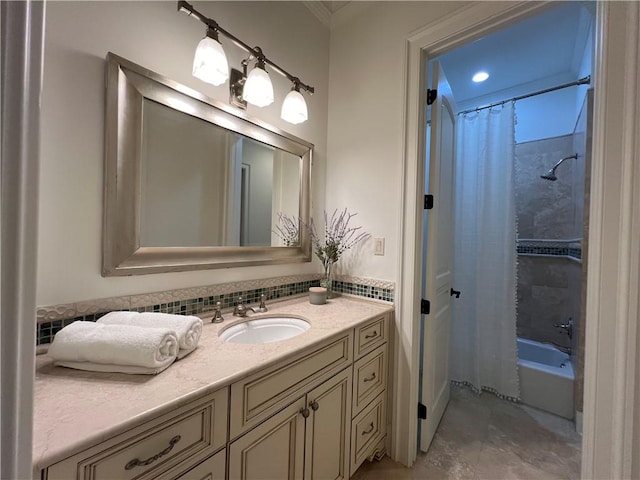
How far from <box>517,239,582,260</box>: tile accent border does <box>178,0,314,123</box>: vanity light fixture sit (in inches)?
96.9

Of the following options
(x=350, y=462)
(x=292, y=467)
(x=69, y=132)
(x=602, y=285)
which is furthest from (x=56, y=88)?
(x=602, y=285)

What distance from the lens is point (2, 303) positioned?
26 cm

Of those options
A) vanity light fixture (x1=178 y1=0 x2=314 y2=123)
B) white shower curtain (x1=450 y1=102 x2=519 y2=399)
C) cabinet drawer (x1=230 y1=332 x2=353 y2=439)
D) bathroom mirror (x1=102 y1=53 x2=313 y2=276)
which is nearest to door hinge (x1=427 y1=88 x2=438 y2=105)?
vanity light fixture (x1=178 y1=0 x2=314 y2=123)

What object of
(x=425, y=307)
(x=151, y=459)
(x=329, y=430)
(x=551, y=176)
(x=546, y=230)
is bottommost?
(x=329, y=430)

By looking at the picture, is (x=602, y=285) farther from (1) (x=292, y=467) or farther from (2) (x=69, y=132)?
(2) (x=69, y=132)

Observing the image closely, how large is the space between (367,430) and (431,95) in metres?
1.82

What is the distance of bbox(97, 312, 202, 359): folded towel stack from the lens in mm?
787

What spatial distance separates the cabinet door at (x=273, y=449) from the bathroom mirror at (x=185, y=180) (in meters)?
0.68

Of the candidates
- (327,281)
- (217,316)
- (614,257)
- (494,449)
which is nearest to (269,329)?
(217,316)

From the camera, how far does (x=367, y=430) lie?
1.31 m

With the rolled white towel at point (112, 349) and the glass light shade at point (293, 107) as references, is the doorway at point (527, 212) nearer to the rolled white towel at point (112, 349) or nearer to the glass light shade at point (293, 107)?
the glass light shade at point (293, 107)

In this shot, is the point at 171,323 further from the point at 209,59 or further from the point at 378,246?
the point at 378,246

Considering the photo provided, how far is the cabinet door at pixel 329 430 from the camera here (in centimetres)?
98

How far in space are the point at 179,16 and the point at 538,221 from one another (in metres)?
A: 3.11
